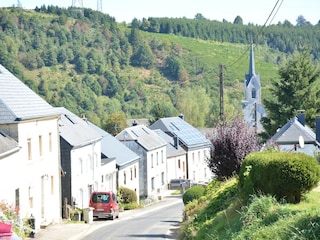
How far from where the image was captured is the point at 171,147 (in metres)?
81.3

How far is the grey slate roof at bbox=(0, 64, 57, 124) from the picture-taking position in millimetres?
29062

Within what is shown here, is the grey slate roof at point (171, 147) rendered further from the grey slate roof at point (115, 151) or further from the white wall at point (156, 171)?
the grey slate roof at point (115, 151)

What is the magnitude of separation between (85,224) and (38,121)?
19.1 feet

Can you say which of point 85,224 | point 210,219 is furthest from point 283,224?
point 85,224

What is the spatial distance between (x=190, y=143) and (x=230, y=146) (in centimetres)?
5761

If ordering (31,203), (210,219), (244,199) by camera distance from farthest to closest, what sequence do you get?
1. (31,203)
2. (210,219)
3. (244,199)

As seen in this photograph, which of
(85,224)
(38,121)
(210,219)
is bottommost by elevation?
(85,224)

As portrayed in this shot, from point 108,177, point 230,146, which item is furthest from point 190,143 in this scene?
point 230,146

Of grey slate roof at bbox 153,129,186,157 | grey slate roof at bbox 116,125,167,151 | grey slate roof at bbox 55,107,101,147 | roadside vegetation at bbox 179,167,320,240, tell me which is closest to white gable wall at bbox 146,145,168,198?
grey slate roof at bbox 116,125,167,151

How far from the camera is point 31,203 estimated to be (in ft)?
101

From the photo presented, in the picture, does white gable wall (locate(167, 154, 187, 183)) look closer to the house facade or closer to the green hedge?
the house facade

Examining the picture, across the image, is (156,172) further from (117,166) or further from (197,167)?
(197,167)

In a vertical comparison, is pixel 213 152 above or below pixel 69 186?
above

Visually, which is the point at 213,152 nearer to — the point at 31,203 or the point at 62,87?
the point at 31,203
